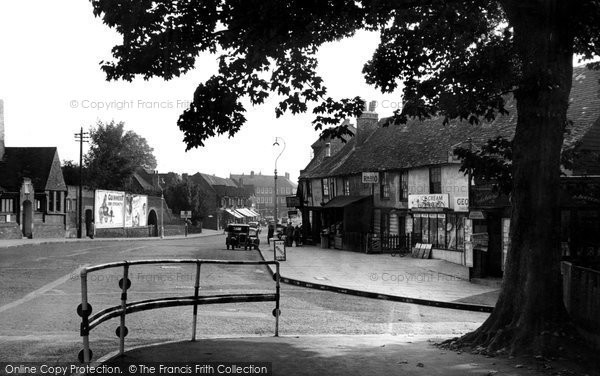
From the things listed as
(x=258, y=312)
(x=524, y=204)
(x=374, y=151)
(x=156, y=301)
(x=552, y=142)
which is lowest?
(x=258, y=312)

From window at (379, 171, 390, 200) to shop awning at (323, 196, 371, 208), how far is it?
1876mm

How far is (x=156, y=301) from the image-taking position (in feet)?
25.4

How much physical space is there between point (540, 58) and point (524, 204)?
2.17m

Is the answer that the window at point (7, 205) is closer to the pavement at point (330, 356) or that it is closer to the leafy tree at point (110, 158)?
the leafy tree at point (110, 158)

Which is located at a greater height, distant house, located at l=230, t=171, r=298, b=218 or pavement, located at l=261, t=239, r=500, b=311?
distant house, located at l=230, t=171, r=298, b=218

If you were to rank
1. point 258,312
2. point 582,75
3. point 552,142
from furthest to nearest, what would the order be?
1. point 582,75
2. point 258,312
3. point 552,142

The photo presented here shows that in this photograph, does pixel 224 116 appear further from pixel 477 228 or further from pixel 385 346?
pixel 477 228

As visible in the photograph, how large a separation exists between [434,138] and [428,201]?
178 inches

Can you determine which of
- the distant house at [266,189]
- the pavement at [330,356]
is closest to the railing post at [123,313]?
the pavement at [330,356]

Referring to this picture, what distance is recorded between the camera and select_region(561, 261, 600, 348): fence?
8188 mm

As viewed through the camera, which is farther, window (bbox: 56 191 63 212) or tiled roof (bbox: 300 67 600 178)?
window (bbox: 56 191 63 212)

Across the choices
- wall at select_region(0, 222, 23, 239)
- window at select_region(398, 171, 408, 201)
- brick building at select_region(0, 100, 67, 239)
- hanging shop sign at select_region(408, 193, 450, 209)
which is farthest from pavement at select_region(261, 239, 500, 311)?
brick building at select_region(0, 100, 67, 239)

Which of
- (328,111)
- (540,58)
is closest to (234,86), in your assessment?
(328,111)

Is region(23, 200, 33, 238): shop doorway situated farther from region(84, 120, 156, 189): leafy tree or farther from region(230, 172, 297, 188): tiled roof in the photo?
region(230, 172, 297, 188): tiled roof
